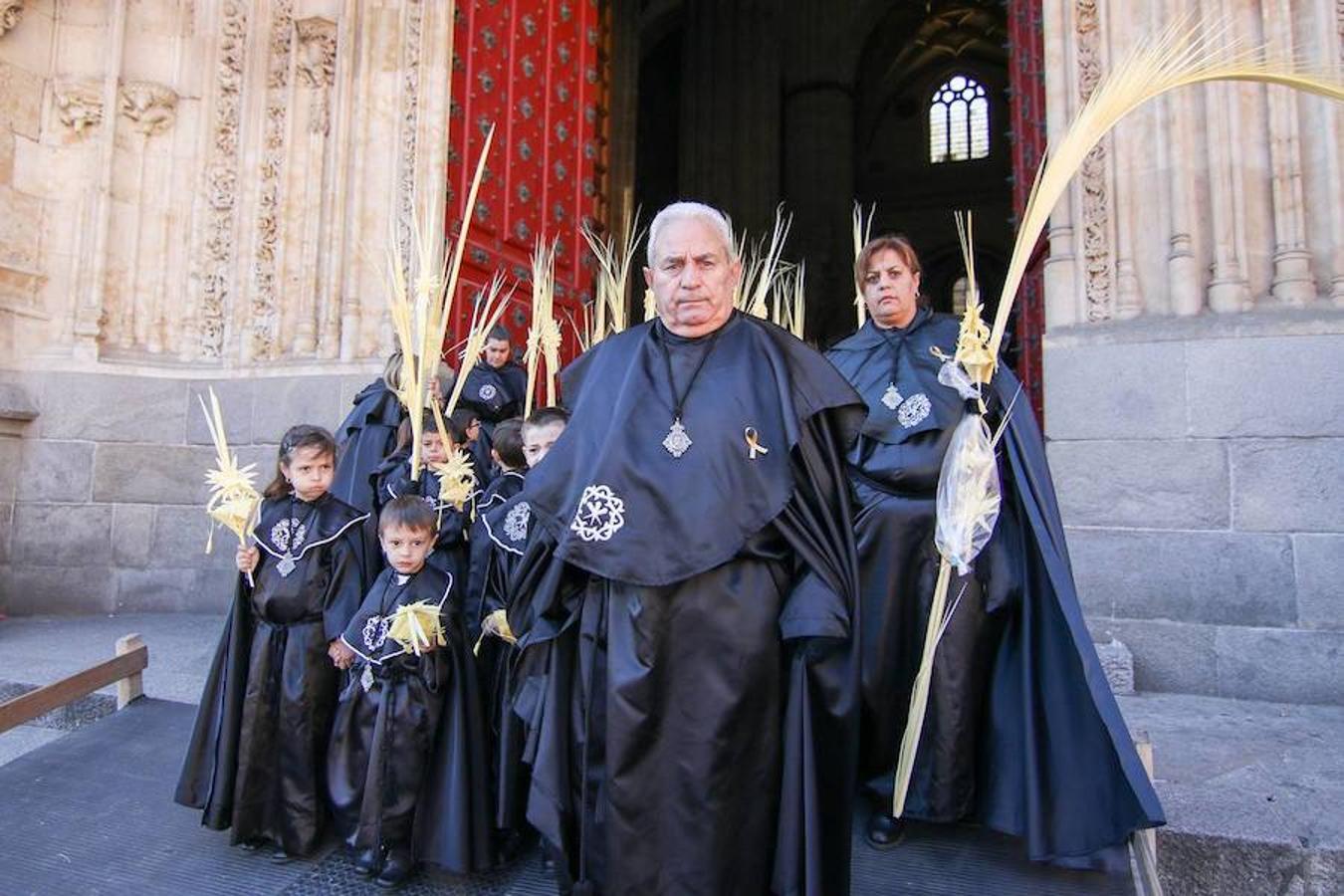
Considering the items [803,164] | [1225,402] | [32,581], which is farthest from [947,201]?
[32,581]

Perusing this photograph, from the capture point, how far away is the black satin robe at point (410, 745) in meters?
2.59

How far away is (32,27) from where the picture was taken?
21.2 feet

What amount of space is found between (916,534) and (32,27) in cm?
734

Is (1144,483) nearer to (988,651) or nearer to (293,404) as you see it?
(988,651)

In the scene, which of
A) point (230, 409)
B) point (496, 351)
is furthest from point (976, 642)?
point (230, 409)

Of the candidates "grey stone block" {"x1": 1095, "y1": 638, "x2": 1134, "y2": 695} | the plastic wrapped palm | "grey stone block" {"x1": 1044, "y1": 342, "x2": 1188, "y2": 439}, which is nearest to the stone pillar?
"grey stone block" {"x1": 1044, "y1": 342, "x2": 1188, "y2": 439}

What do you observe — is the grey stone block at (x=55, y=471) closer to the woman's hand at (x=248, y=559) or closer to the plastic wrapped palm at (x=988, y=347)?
the woman's hand at (x=248, y=559)

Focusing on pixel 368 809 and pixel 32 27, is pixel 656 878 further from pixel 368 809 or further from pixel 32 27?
pixel 32 27

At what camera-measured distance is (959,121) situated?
72.4ft

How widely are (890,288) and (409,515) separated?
1775 mm

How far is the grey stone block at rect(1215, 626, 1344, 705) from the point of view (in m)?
4.19

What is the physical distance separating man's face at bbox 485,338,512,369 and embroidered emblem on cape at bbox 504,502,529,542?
2649mm

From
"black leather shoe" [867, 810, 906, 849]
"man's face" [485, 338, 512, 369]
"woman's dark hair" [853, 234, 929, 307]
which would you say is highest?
"man's face" [485, 338, 512, 369]

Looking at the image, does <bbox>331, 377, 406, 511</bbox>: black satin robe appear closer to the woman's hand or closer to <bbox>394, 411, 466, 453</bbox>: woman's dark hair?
<bbox>394, 411, 466, 453</bbox>: woman's dark hair
